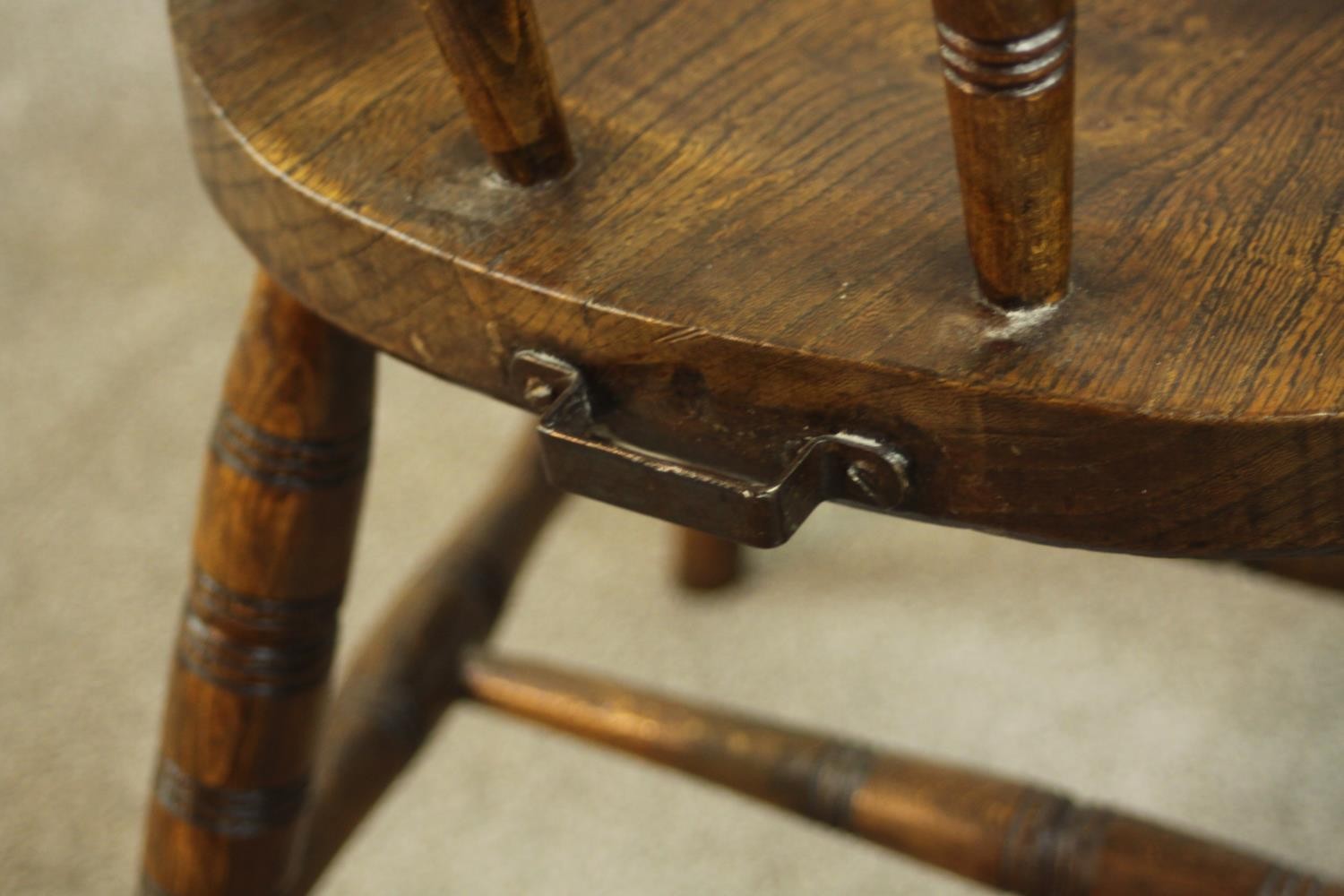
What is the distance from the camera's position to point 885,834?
898 mm

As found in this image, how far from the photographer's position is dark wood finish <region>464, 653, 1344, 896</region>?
31.8 inches

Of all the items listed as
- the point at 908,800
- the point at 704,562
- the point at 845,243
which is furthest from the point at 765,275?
the point at 704,562

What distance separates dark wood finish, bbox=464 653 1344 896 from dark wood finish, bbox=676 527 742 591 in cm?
26

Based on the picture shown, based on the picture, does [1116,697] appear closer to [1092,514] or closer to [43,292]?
[1092,514]

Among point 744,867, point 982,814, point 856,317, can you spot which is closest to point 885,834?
point 982,814

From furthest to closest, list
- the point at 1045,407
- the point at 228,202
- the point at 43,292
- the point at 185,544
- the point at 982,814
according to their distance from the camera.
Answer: the point at 43,292
the point at 185,544
the point at 982,814
the point at 228,202
the point at 1045,407

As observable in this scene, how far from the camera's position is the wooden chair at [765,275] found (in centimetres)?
45

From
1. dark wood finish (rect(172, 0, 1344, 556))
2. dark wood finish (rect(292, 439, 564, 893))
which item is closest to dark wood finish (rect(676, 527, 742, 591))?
dark wood finish (rect(292, 439, 564, 893))

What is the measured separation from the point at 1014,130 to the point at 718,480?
5.4 inches

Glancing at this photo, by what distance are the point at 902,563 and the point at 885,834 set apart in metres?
0.46

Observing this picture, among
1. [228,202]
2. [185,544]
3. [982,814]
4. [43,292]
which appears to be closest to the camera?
[228,202]

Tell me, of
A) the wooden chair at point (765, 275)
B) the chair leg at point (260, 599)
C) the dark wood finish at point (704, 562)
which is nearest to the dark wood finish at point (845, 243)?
the wooden chair at point (765, 275)

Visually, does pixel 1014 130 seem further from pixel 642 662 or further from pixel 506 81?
pixel 642 662

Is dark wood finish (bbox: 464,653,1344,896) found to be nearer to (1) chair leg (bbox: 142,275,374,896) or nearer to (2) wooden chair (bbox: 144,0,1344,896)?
(2) wooden chair (bbox: 144,0,1344,896)
